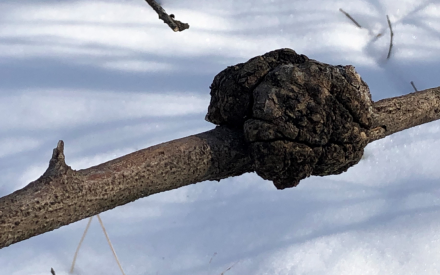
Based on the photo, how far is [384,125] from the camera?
696 millimetres

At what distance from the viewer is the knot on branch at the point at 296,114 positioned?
60cm

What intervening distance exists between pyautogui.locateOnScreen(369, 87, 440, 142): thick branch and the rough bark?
14 millimetres

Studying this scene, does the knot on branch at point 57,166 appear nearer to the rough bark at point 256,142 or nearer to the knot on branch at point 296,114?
the rough bark at point 256,142

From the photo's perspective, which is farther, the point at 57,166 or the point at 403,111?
the point at 403,111

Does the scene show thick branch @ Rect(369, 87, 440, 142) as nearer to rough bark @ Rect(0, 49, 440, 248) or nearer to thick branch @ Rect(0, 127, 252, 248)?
rough bark @ Rect(0, 49, 440, 248)

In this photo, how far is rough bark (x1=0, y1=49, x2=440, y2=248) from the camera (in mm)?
553

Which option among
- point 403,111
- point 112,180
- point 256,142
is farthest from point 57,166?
point 403,111

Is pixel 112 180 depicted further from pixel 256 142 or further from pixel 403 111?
pixel 403 111

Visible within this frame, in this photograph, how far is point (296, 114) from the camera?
599mm

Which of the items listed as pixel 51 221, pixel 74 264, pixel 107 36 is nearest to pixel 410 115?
pixel 51 221

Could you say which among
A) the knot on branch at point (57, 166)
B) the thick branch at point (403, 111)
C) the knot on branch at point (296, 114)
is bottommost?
the thick branch at point (403, 111)

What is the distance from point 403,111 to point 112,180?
474mm

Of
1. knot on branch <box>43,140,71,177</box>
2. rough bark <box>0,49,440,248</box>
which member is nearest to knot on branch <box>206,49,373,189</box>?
rough bark <box>0,49,440,248</box>

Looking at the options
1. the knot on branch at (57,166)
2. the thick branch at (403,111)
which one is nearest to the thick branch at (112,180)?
the knot on branch at (57,166)
